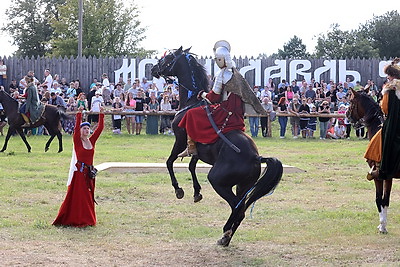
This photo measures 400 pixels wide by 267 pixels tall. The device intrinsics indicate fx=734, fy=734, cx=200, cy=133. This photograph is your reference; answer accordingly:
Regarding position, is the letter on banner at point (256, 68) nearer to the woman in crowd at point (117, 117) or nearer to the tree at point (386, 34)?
the woman in crowd at point (117, 117)

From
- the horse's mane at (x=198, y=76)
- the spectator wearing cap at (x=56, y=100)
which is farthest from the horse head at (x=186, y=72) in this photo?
the spectator wearing cap at (x=56, y=100)

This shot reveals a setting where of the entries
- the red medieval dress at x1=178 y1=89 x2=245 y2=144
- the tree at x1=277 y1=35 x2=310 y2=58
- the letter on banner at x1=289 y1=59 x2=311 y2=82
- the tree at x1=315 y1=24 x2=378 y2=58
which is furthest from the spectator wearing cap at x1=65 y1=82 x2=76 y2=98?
the tree at x1=277 y1=35 x2=310 y2=58

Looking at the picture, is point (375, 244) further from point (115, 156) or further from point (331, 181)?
point (115, 156)

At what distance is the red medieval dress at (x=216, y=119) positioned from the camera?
894cm

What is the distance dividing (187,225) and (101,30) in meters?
39.5

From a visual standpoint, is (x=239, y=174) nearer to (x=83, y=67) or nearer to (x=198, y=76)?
(x=198, y=76)

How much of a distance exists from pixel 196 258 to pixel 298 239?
1.67 m

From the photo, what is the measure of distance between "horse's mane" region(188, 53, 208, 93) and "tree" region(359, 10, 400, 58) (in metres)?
47.5

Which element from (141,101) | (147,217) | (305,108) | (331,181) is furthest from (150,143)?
(147,217)

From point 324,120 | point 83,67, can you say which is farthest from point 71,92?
point 324,120

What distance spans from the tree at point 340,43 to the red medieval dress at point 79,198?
147 feet

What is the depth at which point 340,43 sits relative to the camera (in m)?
56.2

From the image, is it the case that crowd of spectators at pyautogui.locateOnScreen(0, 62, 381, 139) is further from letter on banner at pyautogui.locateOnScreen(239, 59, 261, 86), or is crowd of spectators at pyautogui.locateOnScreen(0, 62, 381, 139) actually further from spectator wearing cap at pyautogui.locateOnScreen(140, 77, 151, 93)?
letter on banner at pyautogui.locateOnScreen(239, 59, 261, 86)

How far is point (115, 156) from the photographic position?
19172 millimetres
